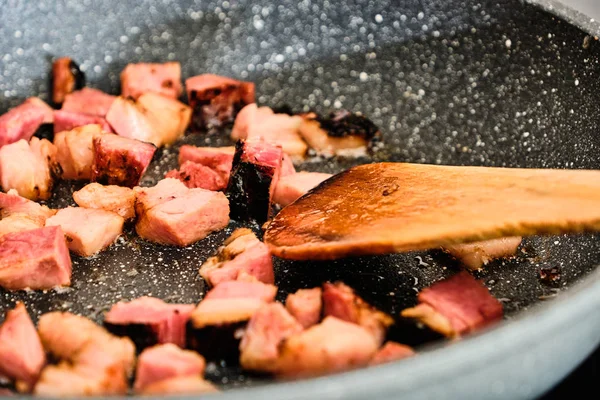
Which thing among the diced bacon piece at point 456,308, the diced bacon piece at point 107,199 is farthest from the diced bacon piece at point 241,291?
the diced bacon piece at point 107,199

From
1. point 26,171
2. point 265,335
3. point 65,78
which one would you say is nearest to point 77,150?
point 26,171

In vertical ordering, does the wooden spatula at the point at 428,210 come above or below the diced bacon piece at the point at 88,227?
above

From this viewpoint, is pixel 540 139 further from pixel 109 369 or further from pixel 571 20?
pixel 109 369

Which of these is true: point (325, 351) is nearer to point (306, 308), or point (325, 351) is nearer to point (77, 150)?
point (306, 308)

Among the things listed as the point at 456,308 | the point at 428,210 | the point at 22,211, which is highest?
the point at 428,210

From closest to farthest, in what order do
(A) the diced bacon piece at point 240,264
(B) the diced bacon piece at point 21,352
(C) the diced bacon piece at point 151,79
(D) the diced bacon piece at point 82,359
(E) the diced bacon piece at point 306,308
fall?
(D) the diced bacon piece at point 82,359 < (B) the diced bacon piece at point 21,352 < (E) the diced bacon piece at point 306,308 < (A) the diced bacon piece at point 240,264 < (C) the diced bacon piece at point 151,79

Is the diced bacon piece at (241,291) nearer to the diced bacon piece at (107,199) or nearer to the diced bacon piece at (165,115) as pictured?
the diced bacon piece at (107,199)
